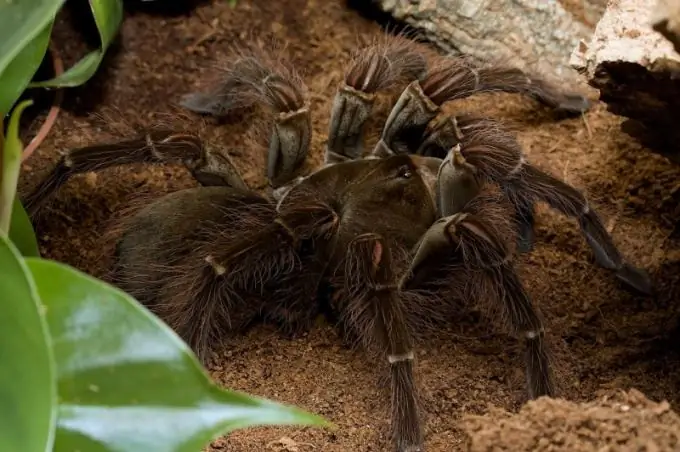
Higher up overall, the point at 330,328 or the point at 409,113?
the point at 409,113

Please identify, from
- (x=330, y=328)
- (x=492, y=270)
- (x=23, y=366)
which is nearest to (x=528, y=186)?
(x=492, y=270)

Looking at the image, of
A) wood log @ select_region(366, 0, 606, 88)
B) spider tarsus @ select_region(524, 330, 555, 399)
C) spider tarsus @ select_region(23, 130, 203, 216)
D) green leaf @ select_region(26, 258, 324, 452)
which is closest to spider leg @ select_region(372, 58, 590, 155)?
wood log @ select_region(366, 0, 606, 88)

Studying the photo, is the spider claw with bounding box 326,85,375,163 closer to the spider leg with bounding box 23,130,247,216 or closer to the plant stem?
the spider leg with bounding box 23,130,247,216

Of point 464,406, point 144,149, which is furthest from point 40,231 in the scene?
point 464,406

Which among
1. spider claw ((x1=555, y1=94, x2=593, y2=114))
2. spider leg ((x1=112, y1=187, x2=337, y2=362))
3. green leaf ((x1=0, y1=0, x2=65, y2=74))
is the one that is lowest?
spider leg ((x1=112, y1=187, x2=337, y2=362))

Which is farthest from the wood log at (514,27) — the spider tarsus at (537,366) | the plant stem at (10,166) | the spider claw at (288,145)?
the plant stem at (10,166)

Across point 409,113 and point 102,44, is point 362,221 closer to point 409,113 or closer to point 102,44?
point 409,113

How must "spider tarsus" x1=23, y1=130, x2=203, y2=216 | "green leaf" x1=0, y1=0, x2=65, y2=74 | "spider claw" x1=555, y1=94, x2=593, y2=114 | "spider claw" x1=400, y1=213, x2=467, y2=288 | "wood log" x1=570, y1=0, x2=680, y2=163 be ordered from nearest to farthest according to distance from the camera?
1. "green leaf" x1=0, y1=0, x2=65, y2=74
2. "wood log" x1=570, y1=0, x2=680, y2=163
3. "spider claw" x1=400, y1=213, x2=467, y2=288
4. "spider tarsus" x1=23, y1=130, x2=203, y2=216
5. "spider claw" x1=555, y1=94, x2=593, y2=114
